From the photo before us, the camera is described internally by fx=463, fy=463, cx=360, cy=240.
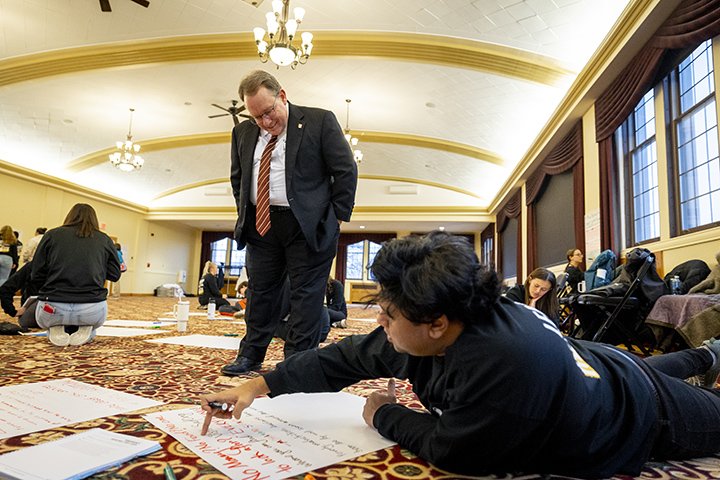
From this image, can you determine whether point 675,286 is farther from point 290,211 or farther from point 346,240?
point 346,240

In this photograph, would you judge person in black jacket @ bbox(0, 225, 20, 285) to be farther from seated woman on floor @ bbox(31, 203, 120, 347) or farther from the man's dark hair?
the man's dark hair

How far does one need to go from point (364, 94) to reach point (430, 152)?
10.3 ft

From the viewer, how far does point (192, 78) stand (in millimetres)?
7035

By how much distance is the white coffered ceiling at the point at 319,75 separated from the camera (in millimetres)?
5215

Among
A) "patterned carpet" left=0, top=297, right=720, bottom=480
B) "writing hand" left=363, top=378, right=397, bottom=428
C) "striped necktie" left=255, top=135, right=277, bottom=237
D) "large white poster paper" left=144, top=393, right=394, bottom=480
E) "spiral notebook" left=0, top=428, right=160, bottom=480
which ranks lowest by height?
"patterned carpet" left=0, top=297, right=720, bottom=480

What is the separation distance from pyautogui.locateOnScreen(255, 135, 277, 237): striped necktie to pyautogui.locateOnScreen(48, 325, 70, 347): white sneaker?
1581 millimetres

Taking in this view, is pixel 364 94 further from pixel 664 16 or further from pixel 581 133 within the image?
pixel 664 16

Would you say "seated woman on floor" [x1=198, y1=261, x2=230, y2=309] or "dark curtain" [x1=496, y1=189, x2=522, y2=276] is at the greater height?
"dark curtain" [x1=496, y1=189, x2=522, y2=276]

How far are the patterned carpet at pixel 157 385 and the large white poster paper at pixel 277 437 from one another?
29 millimetres

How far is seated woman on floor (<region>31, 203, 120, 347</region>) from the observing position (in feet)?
8.73

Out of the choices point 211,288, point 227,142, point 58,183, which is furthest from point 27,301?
point 58,183

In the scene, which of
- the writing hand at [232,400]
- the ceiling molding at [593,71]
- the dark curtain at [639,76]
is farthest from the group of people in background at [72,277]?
the ceiling molding at [593,71]

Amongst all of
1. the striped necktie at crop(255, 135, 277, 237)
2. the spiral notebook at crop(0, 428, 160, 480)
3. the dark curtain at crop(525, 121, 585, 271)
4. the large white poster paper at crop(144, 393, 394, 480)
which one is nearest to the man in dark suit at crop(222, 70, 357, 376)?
the striped necktie at crop(255, 135, 277, 237)

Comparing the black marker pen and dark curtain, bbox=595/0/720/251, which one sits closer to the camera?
the black marker pen
